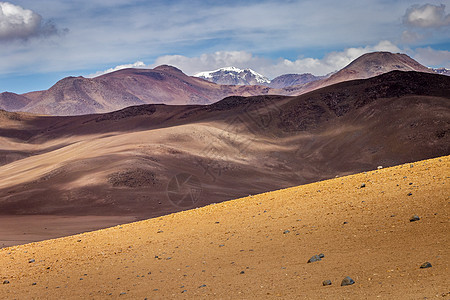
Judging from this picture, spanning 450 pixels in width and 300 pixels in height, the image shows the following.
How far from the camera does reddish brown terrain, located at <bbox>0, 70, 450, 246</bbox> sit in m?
35.4

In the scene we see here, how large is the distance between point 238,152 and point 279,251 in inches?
1921

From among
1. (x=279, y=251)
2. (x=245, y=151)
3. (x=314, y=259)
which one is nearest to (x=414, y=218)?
(x=314, y=259)

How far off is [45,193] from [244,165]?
74.5 ft

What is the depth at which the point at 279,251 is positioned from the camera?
891 centimetres

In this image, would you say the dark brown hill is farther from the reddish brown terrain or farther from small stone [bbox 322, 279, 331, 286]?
small stone [bbox 322, 279, 331, 286]

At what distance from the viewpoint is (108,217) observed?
99.6ft

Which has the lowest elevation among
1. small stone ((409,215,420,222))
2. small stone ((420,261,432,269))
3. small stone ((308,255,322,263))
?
small stone ((308,255,322,263))

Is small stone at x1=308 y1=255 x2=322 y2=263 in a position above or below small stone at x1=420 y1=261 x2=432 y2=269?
below

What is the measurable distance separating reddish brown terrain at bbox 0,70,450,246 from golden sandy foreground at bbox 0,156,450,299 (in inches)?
549

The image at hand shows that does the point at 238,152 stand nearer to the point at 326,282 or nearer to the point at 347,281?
the point at 326,282

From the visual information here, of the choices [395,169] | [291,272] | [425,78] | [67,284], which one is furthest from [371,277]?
[425,78]

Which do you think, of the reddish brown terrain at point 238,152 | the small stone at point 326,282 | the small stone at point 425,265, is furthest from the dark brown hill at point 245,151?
the small stone at point 425,265

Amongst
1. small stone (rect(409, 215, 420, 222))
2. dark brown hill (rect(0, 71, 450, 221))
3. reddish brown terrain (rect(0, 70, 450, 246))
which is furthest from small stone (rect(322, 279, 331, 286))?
dark brown hill (rect(0, 71, 450, 221))

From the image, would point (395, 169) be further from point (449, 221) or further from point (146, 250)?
point (146, 250)
